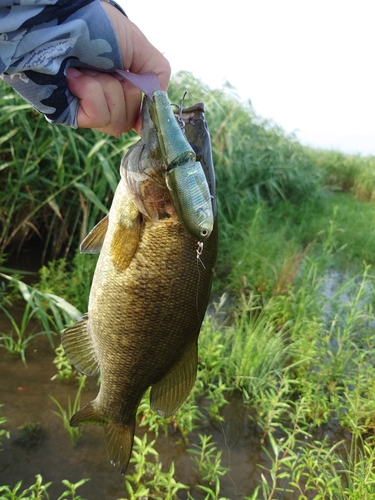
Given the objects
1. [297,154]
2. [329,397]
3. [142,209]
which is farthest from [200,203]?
[297,154]

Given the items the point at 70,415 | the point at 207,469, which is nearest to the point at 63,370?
the point at 70,415

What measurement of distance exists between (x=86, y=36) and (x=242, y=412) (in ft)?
Result: 9.39

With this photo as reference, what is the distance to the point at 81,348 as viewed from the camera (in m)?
1.82

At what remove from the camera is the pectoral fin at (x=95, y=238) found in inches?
68.9

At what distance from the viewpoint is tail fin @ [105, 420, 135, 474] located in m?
1.76

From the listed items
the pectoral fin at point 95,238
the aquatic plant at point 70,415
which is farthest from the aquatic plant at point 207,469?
the pectoral fin at point 95,238

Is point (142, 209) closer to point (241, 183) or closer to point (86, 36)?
point (86, 36)

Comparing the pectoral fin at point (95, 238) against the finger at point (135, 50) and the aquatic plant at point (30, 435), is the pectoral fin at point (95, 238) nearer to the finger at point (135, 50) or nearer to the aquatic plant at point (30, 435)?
the finger at point (135, 50)

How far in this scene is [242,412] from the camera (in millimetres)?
3230

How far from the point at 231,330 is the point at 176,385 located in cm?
209

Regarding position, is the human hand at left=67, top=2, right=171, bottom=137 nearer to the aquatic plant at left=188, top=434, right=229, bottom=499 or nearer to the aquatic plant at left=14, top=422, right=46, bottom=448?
the aquatic plant at left=188, top=434, right=229, bottom=499

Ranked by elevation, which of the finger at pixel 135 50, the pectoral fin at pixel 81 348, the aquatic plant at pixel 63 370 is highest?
the finger at pixel 135 50

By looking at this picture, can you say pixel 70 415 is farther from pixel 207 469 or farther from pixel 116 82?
pixel 116 82

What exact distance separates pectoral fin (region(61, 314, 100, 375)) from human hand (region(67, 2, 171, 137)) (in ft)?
2.82
